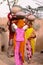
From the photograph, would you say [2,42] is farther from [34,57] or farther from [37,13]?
[37,13]

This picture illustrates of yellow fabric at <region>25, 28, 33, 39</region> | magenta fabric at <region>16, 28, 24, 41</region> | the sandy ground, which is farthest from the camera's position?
the sandy ground

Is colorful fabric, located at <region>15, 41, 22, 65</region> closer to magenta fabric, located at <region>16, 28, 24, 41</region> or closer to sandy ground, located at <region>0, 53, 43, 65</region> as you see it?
magenta fabric, located at <region>16, 28, 24, 41</region>

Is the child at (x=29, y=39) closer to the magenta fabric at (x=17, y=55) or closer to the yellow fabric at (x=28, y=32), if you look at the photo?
the yellow fabric at (x=28, y=32)

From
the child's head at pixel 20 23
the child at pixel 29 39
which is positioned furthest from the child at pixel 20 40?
the child at pixel 29 39

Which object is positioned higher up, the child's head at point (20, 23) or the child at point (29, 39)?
the child's head at point (20, 23)

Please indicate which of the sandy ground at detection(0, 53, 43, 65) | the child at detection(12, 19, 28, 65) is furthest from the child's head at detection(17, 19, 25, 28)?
the sandy ground at detection(0, 53, 43, 65)

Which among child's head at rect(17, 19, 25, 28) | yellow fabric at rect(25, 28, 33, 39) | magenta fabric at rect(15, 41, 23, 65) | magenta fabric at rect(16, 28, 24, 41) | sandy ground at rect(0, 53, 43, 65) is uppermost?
child's head at rect(17, 19, 25, 28)

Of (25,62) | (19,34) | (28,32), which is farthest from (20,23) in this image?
(25,62)

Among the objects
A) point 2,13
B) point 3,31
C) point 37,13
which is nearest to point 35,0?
point 37,13

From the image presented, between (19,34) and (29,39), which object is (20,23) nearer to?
(19,34)

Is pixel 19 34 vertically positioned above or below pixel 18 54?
above

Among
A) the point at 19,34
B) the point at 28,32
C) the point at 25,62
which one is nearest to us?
the point at 19,34

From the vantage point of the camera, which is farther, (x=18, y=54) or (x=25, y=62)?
(x=25, y=62)

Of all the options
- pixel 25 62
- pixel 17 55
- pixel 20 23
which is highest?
pixel 20 23
